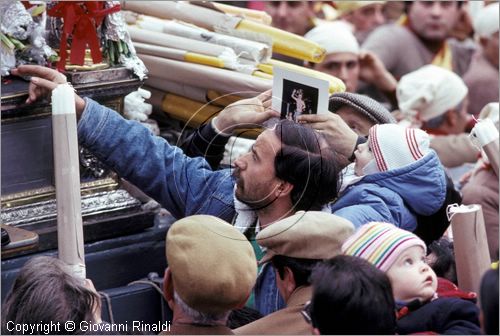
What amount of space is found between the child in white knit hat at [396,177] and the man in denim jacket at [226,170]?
16cm

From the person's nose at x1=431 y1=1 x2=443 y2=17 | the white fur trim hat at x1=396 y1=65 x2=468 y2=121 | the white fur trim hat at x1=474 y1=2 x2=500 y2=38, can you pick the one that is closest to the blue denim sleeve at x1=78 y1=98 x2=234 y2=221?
the white fur trim hat at x1=396 y1=65 x2=468 y2=121

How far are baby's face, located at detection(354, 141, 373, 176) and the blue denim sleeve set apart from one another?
1.23 feet

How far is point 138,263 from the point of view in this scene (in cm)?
419

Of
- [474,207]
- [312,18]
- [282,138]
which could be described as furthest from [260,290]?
[312,18]

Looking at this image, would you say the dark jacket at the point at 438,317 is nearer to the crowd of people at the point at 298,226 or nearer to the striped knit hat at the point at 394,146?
the crowd of people at the point at 298,226

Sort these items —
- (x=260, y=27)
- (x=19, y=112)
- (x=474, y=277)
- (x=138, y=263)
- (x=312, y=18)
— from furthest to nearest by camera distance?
(x=312, y=18) → (x=260, y=27) → (x=138, y=263) → (x=19, y=112) → (x=474, y=277)

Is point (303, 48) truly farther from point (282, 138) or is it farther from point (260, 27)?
point (282, 138)

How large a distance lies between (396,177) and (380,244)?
605 mm

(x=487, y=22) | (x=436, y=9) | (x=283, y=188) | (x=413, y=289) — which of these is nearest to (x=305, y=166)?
(x=283, y=188)

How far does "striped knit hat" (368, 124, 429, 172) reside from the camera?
11.4 ft

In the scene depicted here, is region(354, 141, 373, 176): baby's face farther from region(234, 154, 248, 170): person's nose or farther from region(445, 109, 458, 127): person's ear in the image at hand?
region(445, 109, 458, 127): person's ear

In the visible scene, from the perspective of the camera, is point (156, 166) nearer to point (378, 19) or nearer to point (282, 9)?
point (282, 9)

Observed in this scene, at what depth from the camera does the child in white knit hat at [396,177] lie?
3.45 metres

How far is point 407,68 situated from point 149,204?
116 inches
